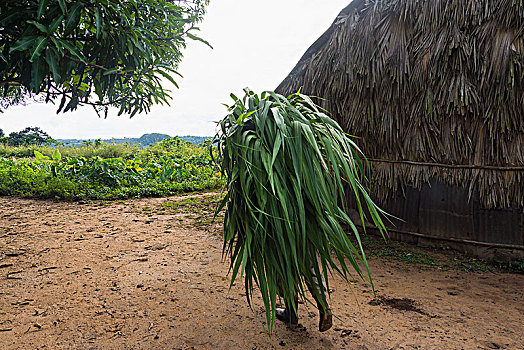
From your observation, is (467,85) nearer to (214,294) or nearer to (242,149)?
(242,149)

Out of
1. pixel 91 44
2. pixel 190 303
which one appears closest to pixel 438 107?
pixel 190 303

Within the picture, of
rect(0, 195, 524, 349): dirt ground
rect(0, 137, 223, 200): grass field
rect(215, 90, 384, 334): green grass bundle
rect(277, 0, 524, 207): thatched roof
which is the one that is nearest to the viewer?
rect(215, 90, 384, 334): green grass bundle

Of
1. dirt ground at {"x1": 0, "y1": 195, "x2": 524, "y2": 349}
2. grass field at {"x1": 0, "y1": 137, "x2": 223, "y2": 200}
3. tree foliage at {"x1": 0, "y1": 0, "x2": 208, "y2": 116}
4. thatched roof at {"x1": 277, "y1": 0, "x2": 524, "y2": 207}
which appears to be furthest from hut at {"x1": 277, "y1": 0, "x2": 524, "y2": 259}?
grass field at {"x1": 0, "y1": 137, "x2": 223, "y2": 200}

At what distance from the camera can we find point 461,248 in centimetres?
315

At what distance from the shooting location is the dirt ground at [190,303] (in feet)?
5.58

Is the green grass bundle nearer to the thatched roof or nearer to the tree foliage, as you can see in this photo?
the tree foliage

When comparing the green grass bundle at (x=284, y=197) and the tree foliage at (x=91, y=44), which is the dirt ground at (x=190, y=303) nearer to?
the green grass bundle at (x=284, y=197)

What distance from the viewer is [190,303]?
209 centimetres

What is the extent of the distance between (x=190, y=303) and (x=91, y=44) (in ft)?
6.94

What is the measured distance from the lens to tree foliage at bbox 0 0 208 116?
203cm

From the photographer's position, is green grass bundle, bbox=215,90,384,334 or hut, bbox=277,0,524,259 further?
hut, bbox=277,0,524,259

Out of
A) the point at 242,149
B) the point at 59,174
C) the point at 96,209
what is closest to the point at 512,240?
the point at 242,149

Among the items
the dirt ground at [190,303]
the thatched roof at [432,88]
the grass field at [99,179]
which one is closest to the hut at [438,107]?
the thatched roof at [432,88]

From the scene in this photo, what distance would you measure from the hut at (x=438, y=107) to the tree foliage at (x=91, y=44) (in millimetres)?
1711
